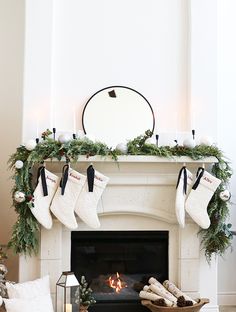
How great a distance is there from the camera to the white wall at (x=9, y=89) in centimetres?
383

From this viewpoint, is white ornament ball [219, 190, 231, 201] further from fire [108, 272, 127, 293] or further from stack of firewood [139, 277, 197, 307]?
fire [108, 272, 127, 293]

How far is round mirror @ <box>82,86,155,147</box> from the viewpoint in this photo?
11.5 feet

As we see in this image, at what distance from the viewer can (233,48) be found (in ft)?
13.1

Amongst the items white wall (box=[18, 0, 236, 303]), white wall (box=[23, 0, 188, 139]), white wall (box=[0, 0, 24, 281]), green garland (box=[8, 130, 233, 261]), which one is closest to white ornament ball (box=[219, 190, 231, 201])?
green garland (box=[8, 130, 233, 261])

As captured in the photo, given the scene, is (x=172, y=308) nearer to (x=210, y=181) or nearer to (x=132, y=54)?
(x=210, y=181)

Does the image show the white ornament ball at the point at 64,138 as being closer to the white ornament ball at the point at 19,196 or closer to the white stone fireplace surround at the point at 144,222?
the white stone fireplace surround at the point at 144,222

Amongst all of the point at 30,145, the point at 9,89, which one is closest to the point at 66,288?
the point at 30,145

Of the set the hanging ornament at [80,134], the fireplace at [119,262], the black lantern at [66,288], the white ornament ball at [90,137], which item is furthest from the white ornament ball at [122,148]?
the black lantern at [66,288]

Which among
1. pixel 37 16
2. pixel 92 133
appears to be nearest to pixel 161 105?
pixel 92 133

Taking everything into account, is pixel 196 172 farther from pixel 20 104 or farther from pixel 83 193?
pixel 20 104

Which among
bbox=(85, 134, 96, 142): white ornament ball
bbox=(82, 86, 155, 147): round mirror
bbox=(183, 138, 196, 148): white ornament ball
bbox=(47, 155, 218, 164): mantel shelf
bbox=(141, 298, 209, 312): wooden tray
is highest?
bbox=(82, 86, 155, 147): round mirror

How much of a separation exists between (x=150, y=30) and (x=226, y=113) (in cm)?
103

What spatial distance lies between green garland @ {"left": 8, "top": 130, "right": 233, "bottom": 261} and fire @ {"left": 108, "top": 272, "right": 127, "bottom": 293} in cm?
67

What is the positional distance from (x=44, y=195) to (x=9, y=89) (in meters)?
1.14
